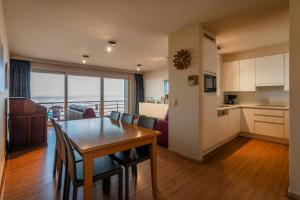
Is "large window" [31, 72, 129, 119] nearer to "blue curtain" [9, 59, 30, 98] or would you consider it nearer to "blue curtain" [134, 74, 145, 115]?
"blue curtain" [9, 59, 30, 98]

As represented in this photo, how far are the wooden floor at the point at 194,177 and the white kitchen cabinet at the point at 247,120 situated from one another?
3.14 feet

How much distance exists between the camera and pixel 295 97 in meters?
1.73

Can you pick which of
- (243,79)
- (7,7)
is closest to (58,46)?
(7,7)

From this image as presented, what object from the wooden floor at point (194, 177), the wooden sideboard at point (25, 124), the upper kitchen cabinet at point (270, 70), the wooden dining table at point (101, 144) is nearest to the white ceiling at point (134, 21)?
the upper kitchen cabinet at point (270, 70)

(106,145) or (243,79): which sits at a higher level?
(243,79)

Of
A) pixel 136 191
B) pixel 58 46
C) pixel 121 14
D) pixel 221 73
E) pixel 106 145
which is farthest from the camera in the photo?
pixel 221 73

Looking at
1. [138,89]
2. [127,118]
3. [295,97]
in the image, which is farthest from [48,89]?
[295,97]

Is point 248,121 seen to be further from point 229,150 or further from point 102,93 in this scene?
point 102,93

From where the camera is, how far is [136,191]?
1.89 meters

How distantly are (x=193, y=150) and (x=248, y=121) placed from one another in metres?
2.27

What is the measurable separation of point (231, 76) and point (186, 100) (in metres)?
2.43

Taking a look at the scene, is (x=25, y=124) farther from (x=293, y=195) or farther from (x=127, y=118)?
(x=293, y=195)

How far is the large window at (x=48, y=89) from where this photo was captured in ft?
17.4

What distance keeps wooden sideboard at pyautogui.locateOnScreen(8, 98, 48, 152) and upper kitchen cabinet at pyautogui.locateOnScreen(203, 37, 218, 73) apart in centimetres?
356
